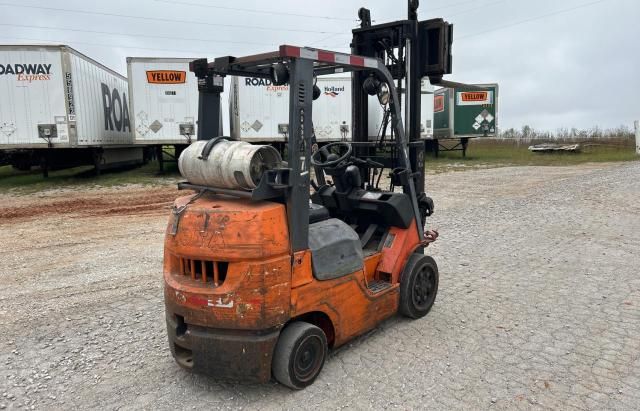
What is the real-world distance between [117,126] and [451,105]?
16688 millimetres

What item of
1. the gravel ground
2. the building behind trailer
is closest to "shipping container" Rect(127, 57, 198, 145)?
the gravel ground

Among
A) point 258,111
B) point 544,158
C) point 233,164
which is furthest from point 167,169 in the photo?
point 544,158

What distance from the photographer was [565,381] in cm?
380

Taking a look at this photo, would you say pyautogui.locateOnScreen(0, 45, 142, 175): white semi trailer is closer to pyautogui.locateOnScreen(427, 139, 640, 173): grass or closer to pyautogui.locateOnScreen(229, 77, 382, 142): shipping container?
pyautogui.locateOnScreen(229, 77, 382, 142): shipping container

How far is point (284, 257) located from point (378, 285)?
1.39 m

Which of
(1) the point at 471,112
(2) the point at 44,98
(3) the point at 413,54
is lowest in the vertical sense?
(3) the point at 413,54

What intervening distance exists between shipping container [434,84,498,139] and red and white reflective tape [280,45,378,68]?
23.7 m

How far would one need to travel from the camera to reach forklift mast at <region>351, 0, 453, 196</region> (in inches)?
199

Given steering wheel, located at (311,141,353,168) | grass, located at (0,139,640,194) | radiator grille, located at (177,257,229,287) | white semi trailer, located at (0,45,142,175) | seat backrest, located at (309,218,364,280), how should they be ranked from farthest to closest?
grass, located at (0,139,640,194) → white semi trailer, located at (0,45,142,175) → steering wheel, located at (311,141,353,168) → seat backrest, located at (309,218,364,280) → radiator grille, located at (177,257,229,287)

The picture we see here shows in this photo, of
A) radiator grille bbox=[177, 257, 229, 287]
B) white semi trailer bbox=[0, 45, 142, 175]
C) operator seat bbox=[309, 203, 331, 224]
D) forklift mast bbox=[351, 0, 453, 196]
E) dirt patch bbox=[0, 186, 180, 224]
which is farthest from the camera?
white semi trailer bbox=[0, 45, 142, 175]

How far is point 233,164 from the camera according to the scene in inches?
137

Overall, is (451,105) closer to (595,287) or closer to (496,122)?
(496,122)

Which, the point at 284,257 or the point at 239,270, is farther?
the point at 284,257

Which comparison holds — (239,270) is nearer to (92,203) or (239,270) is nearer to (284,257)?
(284,257)
